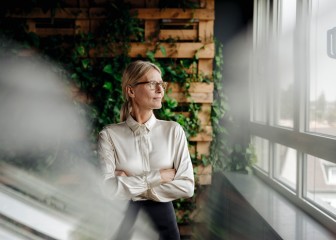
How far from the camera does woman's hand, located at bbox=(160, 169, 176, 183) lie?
69.1 inches

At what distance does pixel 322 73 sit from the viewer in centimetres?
230

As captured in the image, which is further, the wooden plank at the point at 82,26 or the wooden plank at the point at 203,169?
the wooden plank at the point at 203,169

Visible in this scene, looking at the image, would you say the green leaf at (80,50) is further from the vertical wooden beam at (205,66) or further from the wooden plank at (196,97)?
the vertical wooden beam at (205,66)

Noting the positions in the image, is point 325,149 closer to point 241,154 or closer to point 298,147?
point 298,147

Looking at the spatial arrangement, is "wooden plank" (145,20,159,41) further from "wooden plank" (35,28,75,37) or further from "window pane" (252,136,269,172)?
"window pane" (252,136,269,172)

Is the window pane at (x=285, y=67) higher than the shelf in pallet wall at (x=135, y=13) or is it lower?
lower

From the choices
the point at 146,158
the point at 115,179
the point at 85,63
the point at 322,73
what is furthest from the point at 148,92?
the point at 85,63

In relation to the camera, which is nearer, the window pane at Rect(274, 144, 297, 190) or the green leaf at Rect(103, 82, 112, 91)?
the window pane at Rect(274, 144, 297, 190)

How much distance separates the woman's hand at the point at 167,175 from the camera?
1755mm

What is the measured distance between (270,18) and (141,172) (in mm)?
2223

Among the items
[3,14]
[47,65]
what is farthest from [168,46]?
[3,14]

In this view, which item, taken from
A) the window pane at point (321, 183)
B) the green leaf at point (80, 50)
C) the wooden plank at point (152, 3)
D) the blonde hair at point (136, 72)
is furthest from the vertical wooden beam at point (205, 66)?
the blonde hair at point (136, 72)

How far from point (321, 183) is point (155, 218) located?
112 cm

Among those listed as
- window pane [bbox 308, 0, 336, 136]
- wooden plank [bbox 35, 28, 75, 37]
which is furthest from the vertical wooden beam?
window pane [bbox 308, 0, 336, 136]
